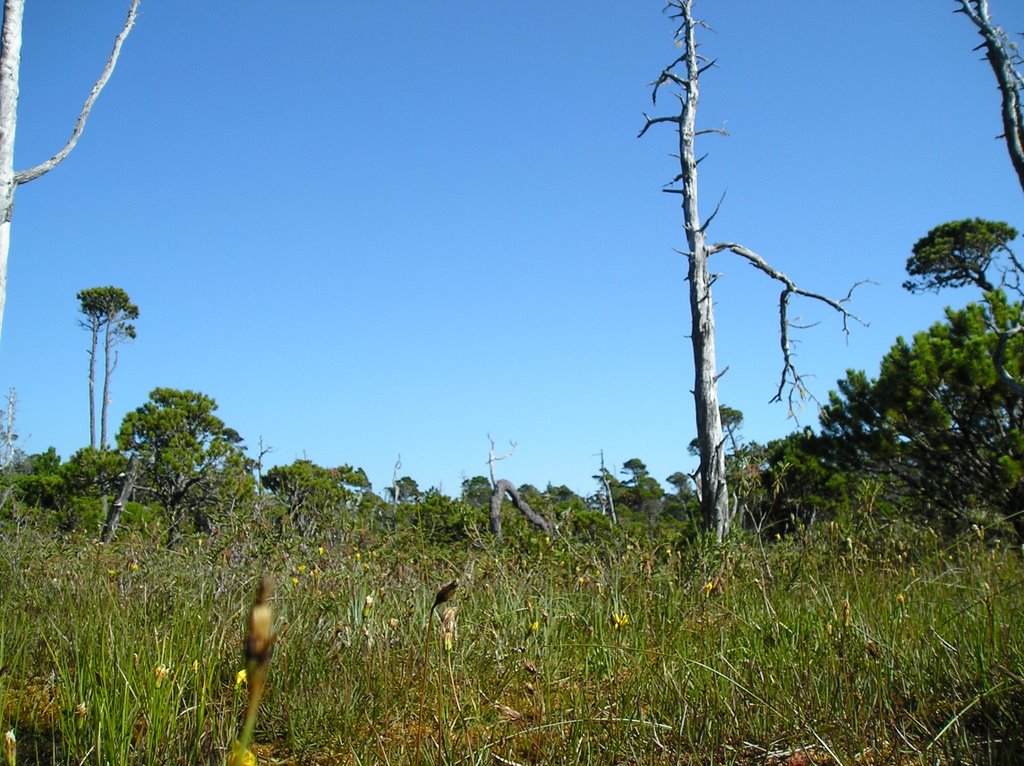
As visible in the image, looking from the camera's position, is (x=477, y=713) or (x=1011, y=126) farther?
(x=1011, y=126)

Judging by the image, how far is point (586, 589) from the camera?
4059 millimetres

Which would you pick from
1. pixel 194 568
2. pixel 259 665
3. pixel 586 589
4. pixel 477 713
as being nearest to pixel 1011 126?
pixel 586 589

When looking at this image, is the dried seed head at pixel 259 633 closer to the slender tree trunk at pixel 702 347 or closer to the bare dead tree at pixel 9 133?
the bare dead tree at pixel 9 133

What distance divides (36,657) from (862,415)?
11.7 m

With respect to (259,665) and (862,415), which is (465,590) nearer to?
(259,665)

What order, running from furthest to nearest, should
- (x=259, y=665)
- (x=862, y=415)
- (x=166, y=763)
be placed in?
(x=862, y=415), (x=166, y=763), (x=259, y=665)

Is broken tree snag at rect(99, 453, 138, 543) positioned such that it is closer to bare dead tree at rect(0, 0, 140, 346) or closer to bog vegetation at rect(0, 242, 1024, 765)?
bog vegetation at rect(0, 242, 1024, 765)

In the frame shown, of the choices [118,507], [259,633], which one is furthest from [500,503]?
[259,633]

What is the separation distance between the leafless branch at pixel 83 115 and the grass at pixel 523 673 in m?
2.01

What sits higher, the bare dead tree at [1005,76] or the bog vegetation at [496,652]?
the bare dead tree at [1005,76]

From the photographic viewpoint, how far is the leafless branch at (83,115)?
398cm

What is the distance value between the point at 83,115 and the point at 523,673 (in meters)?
3.74

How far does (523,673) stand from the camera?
2.63 m

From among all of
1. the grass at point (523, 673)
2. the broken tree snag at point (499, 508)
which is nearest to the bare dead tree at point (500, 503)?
the broken tree snag at point (499, 508)
